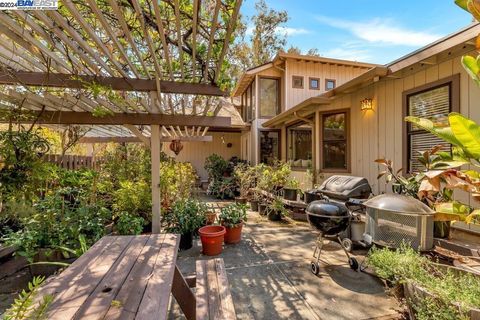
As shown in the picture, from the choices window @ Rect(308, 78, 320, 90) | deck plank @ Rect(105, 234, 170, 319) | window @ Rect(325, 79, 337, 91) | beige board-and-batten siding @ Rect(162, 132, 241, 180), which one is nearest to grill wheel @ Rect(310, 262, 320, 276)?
deck plank @ Rect(105, 234, 170, 319)

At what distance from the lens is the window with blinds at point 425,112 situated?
404 centimetres

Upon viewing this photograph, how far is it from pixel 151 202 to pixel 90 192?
1212 millimetres

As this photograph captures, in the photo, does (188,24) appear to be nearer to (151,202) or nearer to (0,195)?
(0,195)

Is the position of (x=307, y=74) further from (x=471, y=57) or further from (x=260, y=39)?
(x=260, y=39)

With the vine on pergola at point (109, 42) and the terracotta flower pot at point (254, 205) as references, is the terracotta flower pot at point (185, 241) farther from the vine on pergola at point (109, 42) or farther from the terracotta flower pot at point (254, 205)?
the terracotta flower pot at point (254, 205)

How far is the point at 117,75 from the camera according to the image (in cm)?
354

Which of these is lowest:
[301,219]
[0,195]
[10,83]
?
[301,219]

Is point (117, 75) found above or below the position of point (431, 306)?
above

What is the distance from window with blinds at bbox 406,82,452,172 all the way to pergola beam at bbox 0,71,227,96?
3.52 meters

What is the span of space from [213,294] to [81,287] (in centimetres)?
98

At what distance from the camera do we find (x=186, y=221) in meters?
4.51

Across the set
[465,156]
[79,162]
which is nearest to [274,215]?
[465,156]

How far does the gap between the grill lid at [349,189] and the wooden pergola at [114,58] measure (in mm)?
2663

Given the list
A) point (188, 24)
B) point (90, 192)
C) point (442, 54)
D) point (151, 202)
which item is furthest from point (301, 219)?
point (188, 24)
